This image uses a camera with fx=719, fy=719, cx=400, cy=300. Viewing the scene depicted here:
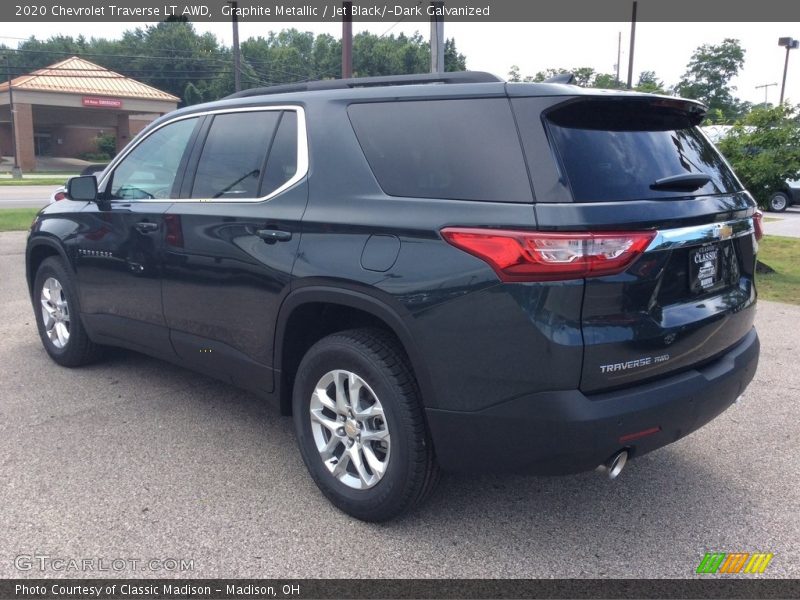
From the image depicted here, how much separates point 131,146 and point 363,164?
227 centimetres

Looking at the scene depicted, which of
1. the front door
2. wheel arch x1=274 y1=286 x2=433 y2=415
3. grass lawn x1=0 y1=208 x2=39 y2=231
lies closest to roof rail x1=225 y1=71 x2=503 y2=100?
the front door

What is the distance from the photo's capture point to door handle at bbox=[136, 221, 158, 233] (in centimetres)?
421

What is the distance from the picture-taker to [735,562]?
2963mm

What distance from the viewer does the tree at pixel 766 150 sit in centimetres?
947

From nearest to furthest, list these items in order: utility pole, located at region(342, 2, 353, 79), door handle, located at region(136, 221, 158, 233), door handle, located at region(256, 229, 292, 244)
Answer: door handle, located at region(256, 229, 292, 244), door handle, located at region(136, 221, 158, 233), utility pole, located at region(342, 2, 353, 79)

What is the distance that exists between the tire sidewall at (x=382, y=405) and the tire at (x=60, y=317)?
2462mm

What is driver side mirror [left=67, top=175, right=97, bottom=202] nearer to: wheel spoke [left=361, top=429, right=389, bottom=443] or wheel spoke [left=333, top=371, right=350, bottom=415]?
wheel spoke [left=333, top=371, right=350, bottom=415]

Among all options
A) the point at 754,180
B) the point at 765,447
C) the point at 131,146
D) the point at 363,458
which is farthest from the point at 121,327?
the point at 754,180

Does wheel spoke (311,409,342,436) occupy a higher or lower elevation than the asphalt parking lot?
higher

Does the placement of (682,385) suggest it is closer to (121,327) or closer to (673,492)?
(673,492)

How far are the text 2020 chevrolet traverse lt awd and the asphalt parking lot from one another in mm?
297

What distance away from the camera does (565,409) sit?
102 inches

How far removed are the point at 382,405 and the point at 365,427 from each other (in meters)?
0.21

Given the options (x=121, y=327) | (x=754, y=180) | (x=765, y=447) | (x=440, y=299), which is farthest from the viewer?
(x=754, y=180)
